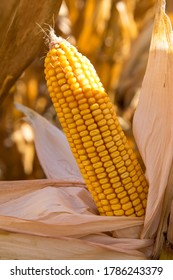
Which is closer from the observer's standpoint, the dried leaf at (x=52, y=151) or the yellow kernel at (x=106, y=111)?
the yellow kernel at (x=106, y=111)

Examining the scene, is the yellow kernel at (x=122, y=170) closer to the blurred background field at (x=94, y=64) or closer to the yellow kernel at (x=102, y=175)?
the yellow kernel at (x=102, y=175)

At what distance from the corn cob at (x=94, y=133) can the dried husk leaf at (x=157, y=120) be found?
0.05 meters

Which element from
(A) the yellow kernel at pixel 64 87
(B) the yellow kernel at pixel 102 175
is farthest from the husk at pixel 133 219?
(A) the yellow kernel at pixel 64 87

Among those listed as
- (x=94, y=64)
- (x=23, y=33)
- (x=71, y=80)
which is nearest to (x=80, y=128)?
(x=71, y=80)

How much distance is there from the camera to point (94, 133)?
1.57 metres

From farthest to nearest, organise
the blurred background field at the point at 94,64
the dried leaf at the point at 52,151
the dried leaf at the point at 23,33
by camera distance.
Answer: the blurred background field at the point at 94,64, the dried leaf at the point at 52,151, the dried leaf at the point at 23,33

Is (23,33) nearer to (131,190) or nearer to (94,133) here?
(94,133)

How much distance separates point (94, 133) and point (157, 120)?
6.8 inches

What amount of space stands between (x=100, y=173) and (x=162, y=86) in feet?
0.91

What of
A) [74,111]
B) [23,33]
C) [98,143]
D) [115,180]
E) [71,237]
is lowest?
[71,237]

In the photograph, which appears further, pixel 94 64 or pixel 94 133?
pixel 94 64

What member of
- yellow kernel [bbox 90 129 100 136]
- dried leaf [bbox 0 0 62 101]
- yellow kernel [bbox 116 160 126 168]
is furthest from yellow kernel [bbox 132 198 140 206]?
dried leaf [bbox 0 0 62 101]

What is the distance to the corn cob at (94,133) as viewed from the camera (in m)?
1.54

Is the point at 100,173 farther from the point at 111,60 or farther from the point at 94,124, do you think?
the point at 111,60
